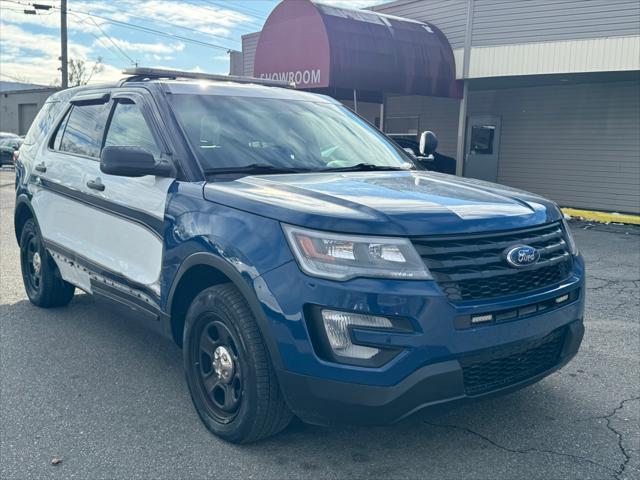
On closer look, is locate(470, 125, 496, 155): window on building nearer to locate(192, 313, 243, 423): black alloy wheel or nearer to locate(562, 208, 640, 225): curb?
locate(562, 208, 640, 225): curb

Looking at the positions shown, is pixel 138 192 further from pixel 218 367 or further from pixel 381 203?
pixel 381 203

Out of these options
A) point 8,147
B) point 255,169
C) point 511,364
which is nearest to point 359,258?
point 511,364

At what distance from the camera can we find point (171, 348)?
183 inches

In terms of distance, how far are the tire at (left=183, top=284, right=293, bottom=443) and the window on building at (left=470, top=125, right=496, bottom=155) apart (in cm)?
1453

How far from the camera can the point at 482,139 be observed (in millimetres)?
16828

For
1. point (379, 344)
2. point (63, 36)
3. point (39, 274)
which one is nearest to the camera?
point (379, 344)

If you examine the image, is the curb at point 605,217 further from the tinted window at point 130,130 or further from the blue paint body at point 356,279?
the tinted window at point 130,130

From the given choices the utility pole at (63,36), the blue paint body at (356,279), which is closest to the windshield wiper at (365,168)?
the blue paint body at (356,279)

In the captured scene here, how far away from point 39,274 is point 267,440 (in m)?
3.23

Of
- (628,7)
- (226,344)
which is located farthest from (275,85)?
(628,7)

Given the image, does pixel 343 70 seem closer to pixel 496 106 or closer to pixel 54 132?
pixel 496 106

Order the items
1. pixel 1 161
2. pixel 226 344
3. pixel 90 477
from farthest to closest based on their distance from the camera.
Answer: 1. pixel 1 161
2. pixel 226 344
3. pixel 90 477

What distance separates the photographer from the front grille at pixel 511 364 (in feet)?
9.15

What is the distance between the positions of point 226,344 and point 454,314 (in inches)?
46.0
